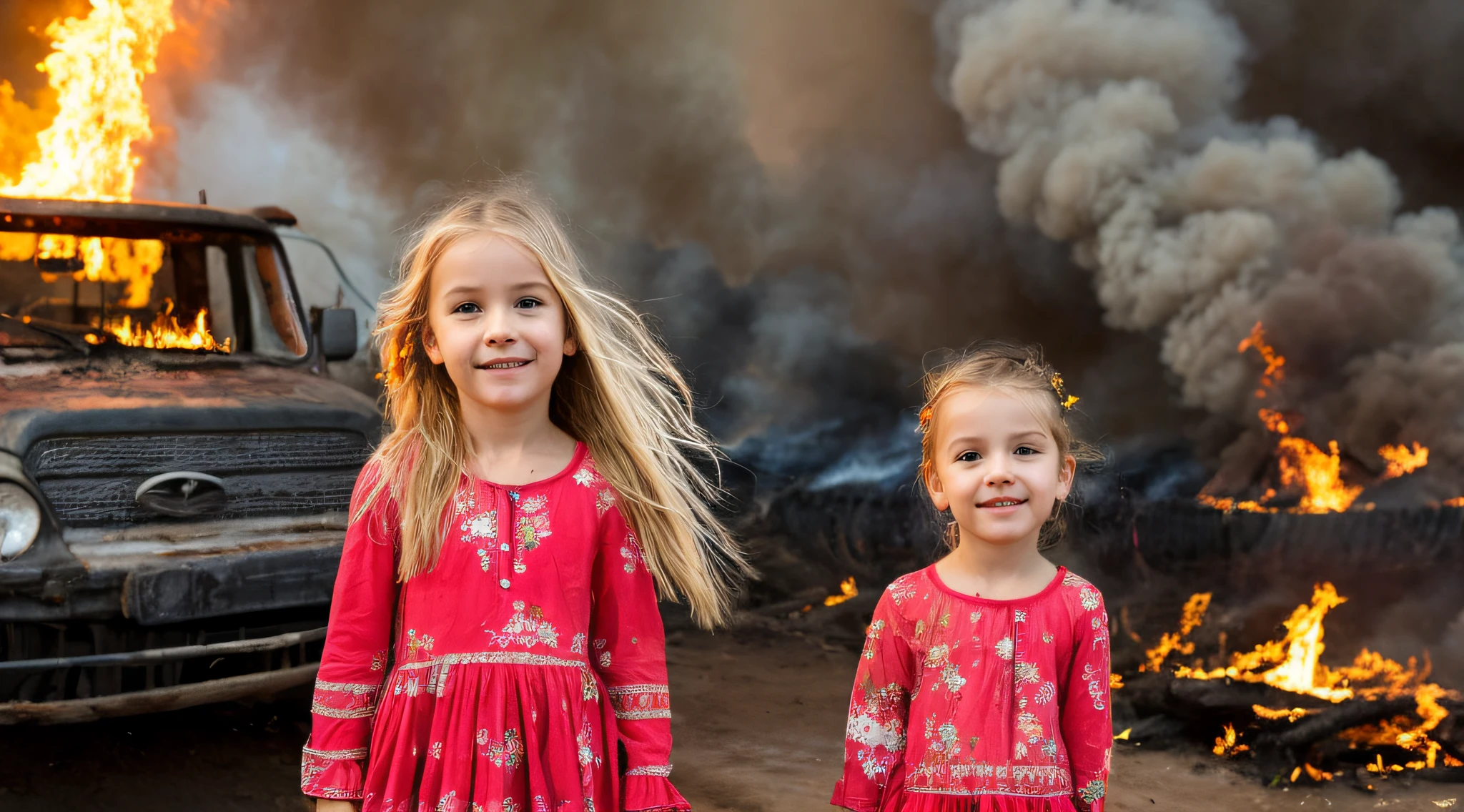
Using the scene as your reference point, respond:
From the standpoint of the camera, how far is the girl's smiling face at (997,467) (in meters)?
1.80

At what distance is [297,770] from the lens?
4.15m

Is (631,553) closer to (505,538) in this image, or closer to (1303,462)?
(505,538)

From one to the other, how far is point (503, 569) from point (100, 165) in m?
6.17

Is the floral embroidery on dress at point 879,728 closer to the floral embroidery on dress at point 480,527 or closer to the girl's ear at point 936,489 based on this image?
the girl's ear at point 936,489

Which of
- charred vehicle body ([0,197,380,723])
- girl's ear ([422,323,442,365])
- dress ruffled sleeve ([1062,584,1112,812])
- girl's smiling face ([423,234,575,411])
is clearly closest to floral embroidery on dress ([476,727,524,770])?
girl's smiling face ([423,234,575,411])

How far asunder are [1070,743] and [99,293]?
4165 mm

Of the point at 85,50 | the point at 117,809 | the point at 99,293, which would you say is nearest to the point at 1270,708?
the point at 117,809

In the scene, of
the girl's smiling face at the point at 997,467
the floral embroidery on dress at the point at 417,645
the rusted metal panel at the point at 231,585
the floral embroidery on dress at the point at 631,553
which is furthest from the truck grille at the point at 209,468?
the girl's smiling face at the point at 997,467

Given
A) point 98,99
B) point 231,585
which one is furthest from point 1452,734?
point 98,99

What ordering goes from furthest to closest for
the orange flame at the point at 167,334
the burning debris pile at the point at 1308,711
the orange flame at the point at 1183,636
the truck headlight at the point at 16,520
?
the orange flame at the point at 1183,636 < the burning debris pile at the point at 1308,711 < the orange flame at the point at 167,334 < the truck headlight at the point at 16,520

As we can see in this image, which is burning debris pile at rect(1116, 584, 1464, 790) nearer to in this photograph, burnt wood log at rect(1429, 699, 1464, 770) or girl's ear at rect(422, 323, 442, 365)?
burnt wood log at rect(1429, 699, 1464, 770)

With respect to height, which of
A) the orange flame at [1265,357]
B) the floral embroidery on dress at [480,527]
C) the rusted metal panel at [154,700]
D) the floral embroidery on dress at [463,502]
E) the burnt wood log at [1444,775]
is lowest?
the burnt wood log at [1444,775]

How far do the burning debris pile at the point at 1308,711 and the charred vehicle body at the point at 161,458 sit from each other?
12.2ft

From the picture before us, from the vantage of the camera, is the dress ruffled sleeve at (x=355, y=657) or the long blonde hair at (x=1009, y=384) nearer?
the dress ruffled sleeve at (x=355, y=657)
